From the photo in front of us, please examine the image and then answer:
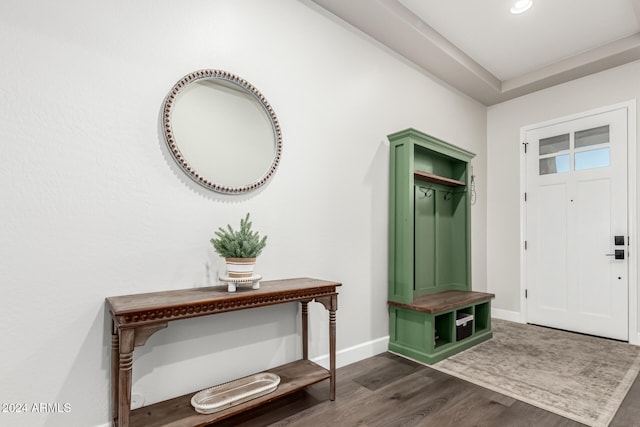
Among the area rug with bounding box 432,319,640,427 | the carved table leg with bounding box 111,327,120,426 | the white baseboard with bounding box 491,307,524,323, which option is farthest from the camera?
the white baseboard with bounding box 491,307,524,323

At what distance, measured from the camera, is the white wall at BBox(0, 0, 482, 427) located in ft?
4.89

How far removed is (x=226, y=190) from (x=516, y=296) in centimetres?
398

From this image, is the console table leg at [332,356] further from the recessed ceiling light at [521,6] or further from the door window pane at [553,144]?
the door window pane at [553,144]

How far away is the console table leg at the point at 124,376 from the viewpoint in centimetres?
135

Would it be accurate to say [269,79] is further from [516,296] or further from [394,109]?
[516,296]

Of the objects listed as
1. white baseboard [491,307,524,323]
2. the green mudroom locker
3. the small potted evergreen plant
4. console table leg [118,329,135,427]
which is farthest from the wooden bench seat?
console table leg [118,329,135,427]

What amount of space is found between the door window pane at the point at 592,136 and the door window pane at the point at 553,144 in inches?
4.2

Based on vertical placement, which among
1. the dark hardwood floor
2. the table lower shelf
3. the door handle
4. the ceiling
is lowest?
the dark hardwood floor

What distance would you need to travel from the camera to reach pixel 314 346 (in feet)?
8.11

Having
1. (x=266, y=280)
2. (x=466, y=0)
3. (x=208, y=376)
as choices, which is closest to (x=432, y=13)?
(x=466, y=0)

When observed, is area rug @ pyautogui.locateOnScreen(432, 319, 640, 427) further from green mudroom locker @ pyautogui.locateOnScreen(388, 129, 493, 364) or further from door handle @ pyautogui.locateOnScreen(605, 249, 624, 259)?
door handle @ pyautogui.locateOnScreen(605, 249, 624, 259)

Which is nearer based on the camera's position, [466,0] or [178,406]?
[178,406]

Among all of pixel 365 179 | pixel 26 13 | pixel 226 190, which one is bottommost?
pixel 226 190

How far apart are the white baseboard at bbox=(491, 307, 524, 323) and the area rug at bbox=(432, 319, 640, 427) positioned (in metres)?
0.50
